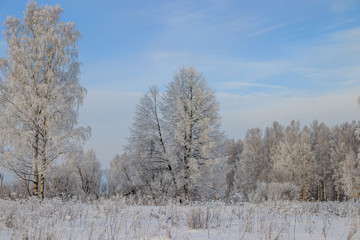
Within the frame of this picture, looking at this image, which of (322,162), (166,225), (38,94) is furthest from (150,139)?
(322,162)

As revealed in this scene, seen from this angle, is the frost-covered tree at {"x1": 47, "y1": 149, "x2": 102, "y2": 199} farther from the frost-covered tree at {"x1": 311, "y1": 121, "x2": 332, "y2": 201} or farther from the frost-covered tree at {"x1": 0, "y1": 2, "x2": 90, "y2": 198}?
the frost-covered tree at {"x1": 311, "y1": 121, "x2": 332, "y2": 201}

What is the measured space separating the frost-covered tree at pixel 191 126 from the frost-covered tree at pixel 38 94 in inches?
229

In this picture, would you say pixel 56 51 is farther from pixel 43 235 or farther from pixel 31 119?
pixel 43 235

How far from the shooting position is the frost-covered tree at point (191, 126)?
18.6 meters

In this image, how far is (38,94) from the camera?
50.8 feet

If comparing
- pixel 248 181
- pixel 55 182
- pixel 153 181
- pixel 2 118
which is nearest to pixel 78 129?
pixel 2 118

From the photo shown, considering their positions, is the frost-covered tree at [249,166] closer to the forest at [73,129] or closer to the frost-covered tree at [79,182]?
the frost-covered tree at [79,182]

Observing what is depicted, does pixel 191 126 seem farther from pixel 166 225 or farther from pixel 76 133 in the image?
pixel 166 225

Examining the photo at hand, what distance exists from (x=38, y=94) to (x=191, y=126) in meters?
9.21

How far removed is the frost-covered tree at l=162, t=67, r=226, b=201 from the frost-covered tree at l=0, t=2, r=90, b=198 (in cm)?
581

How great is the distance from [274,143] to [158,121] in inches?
1596

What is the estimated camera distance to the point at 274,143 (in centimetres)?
5609

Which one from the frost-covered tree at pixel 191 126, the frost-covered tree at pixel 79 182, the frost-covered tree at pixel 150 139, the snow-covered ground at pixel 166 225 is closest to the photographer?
the snow-covered ground at pixel 166 225

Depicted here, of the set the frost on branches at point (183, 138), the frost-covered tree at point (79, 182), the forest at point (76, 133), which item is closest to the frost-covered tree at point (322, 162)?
the forest at point (76, 133)
